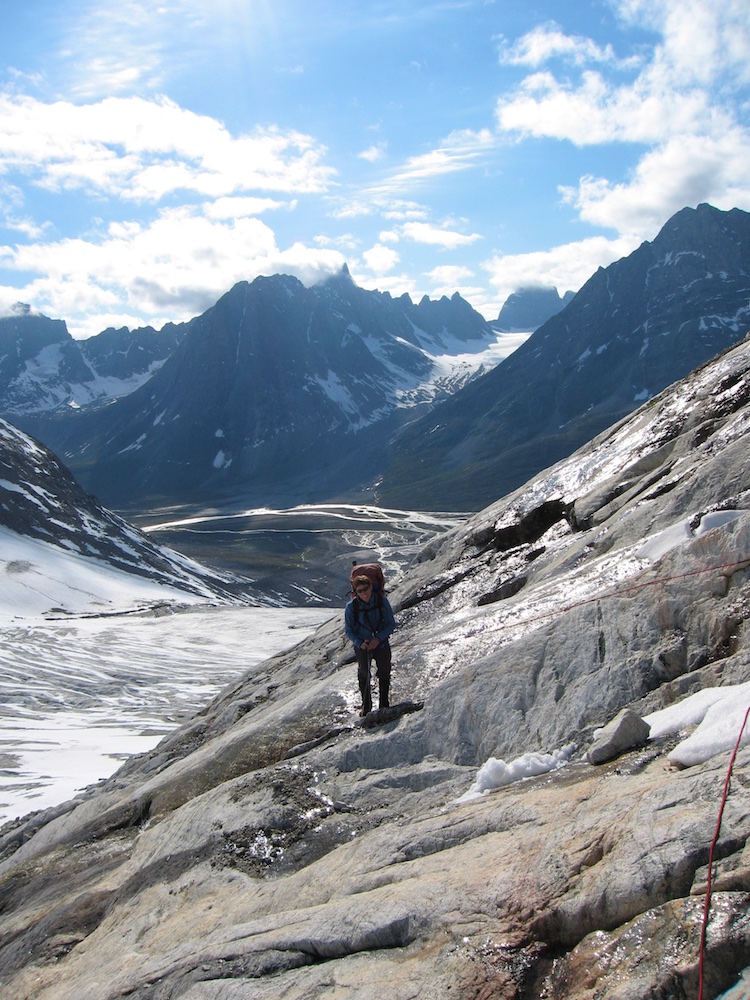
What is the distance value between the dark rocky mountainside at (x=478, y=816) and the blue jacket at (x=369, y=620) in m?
1.26

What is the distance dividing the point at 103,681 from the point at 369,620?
138 feet

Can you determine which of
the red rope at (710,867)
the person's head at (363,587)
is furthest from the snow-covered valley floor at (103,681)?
the red rope at (710,867)

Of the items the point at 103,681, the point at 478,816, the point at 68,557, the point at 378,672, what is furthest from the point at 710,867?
the point at 68,557

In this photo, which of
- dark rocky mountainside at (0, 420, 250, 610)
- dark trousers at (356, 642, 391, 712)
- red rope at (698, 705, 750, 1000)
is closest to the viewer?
red rope at (698, 705, 750, 1000)

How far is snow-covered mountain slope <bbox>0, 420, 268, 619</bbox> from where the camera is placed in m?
81.6

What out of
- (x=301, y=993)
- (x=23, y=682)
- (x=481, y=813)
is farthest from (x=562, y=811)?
(x=23, y=682)

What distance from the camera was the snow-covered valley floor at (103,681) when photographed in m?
29.6

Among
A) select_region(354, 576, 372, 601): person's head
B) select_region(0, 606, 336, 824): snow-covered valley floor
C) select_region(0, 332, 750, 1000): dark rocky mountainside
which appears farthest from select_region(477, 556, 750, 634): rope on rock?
select_region(0, 606, 336, 824): snow-covered valley floor

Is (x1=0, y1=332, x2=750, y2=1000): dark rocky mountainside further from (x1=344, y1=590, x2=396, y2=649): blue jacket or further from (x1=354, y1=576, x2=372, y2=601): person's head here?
(x1=354, y1=576, x2=372, y2=601): person's head

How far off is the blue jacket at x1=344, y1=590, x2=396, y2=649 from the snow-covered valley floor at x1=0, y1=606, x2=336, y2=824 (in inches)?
659

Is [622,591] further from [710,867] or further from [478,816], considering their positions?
[710,867]

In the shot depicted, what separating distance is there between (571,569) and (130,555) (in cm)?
10327

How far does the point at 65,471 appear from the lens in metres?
130

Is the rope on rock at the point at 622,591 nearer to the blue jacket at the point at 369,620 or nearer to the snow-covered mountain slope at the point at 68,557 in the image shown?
the blue jacket at the point at 369,620
